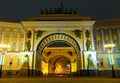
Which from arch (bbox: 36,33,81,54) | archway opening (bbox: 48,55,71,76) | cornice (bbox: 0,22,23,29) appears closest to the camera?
Answer: arch (bbox: 36,33,81,54)

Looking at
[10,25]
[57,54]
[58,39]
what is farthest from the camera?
[57,54]

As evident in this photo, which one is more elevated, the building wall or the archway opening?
the building wall

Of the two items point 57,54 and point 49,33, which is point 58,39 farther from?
point 57,54

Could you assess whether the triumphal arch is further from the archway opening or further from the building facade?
the archway opening

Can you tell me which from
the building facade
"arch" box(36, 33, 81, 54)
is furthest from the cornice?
"arch" box(36, 33, 81, 54)

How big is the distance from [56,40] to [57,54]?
11.9 m

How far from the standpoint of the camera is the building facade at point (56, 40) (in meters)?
33.9

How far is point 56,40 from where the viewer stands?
3803 cm

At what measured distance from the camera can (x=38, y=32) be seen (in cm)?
3609

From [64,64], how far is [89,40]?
20340 millimetres

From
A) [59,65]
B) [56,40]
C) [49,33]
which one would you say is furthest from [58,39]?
Result: [59,65]

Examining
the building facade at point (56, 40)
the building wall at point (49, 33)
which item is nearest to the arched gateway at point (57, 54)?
the building facade at point (56, 40)

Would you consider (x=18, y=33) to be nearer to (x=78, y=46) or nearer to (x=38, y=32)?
(x=38, y=32)

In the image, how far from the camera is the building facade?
33.9 metres
